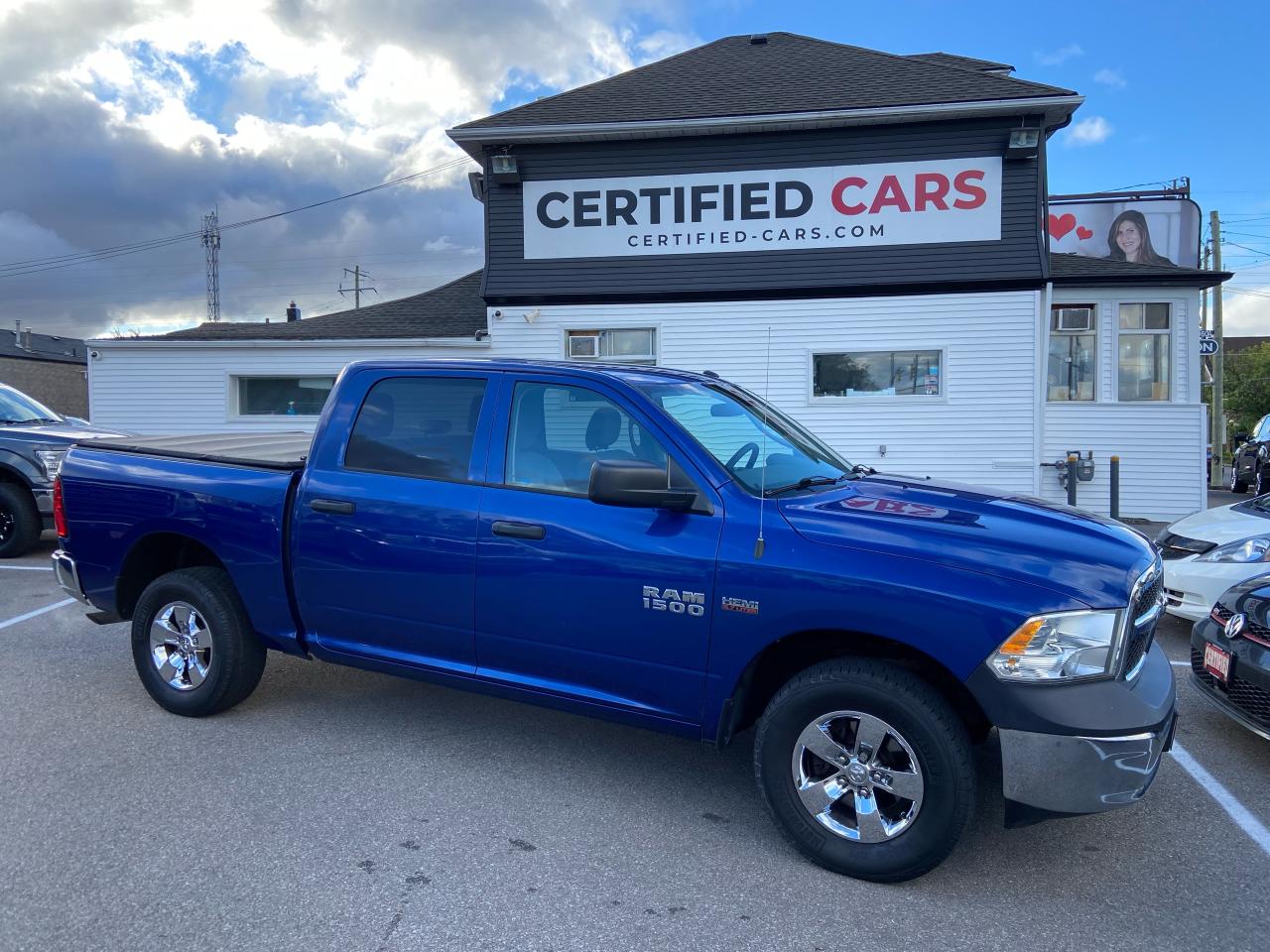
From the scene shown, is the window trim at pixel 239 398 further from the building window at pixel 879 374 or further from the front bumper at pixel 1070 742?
the front bumper at pixel 1070 742

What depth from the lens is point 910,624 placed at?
10.2 ft

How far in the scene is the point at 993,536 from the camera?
10.6 ft

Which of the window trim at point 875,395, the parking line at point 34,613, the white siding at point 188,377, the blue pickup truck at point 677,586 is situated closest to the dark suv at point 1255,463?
the window trim at point 875,395

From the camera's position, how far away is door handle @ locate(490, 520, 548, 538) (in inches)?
149

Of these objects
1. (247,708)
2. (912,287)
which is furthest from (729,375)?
(247,708)

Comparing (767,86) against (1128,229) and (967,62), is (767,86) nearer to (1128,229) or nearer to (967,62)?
(967,62)

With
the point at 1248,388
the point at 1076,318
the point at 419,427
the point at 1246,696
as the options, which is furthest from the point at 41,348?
the point at 1248,388

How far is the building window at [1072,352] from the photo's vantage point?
14352 millimetres

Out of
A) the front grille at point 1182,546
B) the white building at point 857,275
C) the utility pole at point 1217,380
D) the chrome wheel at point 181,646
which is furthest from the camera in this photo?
the utility pole at point 1217,380

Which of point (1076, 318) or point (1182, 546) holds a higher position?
point (1076, 318)

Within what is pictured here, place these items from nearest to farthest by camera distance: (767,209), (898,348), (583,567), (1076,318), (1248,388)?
(583,567)
(898,348)
(767,209)
(1076,318)
(1248,388)

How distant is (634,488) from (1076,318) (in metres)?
13.3

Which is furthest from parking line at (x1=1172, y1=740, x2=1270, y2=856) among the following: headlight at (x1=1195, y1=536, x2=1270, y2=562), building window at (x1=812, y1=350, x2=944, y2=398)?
building window at (x1=812, y1=350, x2=944, y2=398)

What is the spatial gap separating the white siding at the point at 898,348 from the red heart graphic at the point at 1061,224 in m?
8.86
